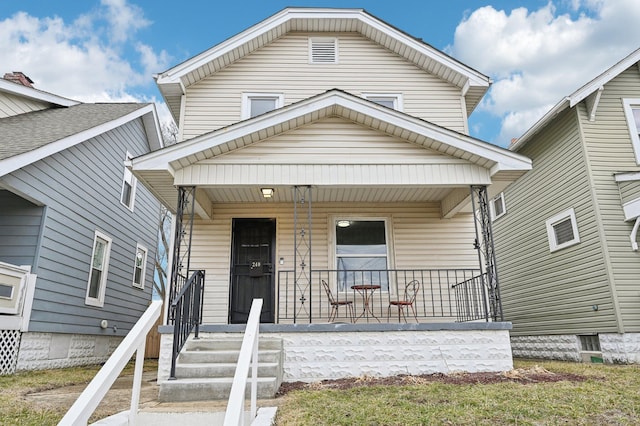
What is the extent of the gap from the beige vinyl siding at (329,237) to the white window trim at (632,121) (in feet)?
12.2

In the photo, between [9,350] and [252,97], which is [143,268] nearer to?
[9,350]

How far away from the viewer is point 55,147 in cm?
797

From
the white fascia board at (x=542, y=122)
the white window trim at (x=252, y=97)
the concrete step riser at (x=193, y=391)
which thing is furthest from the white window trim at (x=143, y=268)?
the white fascia board at (x=542, y=122)

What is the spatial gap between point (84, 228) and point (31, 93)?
351 cm

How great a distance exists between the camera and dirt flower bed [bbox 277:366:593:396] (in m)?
5.34

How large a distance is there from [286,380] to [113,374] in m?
3.72

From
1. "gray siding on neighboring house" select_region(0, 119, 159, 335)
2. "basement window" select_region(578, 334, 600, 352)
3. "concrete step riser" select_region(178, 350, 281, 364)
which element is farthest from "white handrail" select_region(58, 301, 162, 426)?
"basement window" select_region(578, 334, 600, 352)

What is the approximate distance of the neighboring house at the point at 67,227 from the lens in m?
7.43

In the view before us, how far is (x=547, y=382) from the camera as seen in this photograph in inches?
205

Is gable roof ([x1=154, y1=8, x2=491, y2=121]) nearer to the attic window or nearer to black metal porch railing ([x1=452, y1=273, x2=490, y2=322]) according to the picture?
the attic window

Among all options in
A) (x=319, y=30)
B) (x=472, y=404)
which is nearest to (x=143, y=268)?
(x=319, y=30)

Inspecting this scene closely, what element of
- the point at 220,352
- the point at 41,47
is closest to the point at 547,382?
the point at 220,352

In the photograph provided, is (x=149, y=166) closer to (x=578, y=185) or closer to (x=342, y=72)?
(x=342, y=72)

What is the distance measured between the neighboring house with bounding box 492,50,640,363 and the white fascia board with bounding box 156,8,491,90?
214 cm
